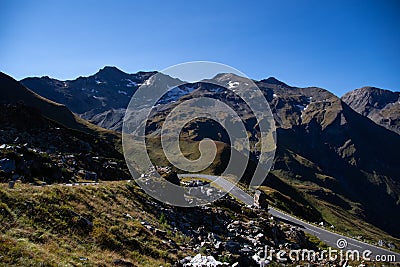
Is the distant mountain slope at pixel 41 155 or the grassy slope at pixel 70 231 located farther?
the distant mountain slope at pixel 41 155

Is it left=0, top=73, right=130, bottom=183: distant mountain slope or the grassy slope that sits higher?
left=0, top=73, right=130, bottom=183: distant mountain slope

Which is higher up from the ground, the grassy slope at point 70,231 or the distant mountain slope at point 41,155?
the distant mountain slope at point 41,155

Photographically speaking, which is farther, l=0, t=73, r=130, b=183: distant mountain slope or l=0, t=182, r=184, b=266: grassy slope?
l=0, t=73, r=130, b=183: distant mountain slope

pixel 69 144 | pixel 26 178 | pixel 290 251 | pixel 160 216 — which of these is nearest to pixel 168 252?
pixel 160 216

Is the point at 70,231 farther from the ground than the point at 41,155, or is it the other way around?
the point at 41,155

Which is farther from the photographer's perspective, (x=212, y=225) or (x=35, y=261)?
(x=212, y=225)

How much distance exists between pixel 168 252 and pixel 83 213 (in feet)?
22.2

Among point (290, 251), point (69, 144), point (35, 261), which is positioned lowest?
point (290, 251)

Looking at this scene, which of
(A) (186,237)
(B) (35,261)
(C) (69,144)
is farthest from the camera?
(C) (69,144)

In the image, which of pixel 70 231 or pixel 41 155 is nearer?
pixel 70 231

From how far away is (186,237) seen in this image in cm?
2617

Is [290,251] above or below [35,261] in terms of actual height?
below

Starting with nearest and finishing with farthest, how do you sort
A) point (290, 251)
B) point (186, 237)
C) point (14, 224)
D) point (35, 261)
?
1. point (35, 261)
2. point (14, 224)
3. point (186, 237)
4. point (290, 251)

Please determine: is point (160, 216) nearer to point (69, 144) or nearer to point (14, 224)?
point (14, 224)
